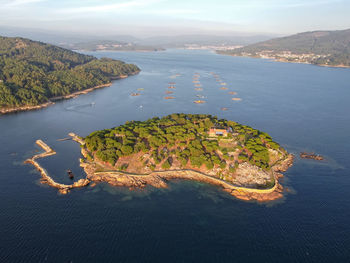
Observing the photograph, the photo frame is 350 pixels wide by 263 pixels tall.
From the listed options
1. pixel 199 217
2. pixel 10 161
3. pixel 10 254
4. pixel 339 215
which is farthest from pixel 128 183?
pixel 339 215

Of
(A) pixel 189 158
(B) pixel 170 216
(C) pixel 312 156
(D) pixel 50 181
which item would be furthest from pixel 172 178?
(C) pixel 312 156

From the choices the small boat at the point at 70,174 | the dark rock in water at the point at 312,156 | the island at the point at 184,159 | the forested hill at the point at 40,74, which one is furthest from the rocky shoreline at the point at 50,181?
the dark rock in water at the point at 312,156

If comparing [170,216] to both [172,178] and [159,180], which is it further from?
[172,178]

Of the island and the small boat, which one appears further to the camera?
the small boat

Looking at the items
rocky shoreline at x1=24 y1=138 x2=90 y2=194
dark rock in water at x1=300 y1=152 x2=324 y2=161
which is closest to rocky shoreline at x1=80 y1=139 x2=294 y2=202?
rocky shoreline at x1=24 y1=138 x2=90 y2=194

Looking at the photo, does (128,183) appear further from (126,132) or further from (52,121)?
(52,121)

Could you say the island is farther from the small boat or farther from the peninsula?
the small boat

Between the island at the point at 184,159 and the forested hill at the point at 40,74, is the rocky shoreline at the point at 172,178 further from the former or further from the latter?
the forested hill at the point at 40,74
